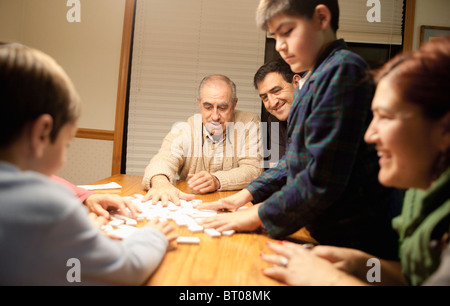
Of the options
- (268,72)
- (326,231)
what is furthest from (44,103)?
(268,72)

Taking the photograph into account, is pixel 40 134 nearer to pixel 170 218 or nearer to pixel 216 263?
pixel 216 263

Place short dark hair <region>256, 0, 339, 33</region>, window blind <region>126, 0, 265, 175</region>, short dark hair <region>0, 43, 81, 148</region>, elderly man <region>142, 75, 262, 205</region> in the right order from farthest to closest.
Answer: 1. window blind <region>126, 0, 265, 175</region>
2. elderly man <region>142, 75, 262, 205</region>
3. short dark hair <region>256, 0, 339, 33</region>
4. short dark hair <region>0, 43, 81, 148</region>

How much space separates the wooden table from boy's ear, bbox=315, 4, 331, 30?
773mm

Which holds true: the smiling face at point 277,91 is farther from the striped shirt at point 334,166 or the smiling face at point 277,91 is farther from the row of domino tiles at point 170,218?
the striped shirt at point 334,166

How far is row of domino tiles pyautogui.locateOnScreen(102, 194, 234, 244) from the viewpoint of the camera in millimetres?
1024

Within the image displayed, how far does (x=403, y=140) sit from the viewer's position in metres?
0.70

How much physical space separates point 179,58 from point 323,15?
8.57ft

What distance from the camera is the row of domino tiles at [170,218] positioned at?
102cm

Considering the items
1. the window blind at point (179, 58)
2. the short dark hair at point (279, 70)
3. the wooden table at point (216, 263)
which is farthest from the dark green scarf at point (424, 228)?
the window blind at point (179, 58)

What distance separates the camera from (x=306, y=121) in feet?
3.32

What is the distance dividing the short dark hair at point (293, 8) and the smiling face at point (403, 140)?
1.42 feet

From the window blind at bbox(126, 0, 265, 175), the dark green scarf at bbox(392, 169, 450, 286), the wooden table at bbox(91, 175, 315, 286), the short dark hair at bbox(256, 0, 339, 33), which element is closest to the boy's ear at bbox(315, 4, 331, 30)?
the short dark hair at bbox(256, 0, 339, 33)

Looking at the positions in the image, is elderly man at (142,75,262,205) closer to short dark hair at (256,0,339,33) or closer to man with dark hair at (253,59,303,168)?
man with dark hair at (253,59,303,168)
